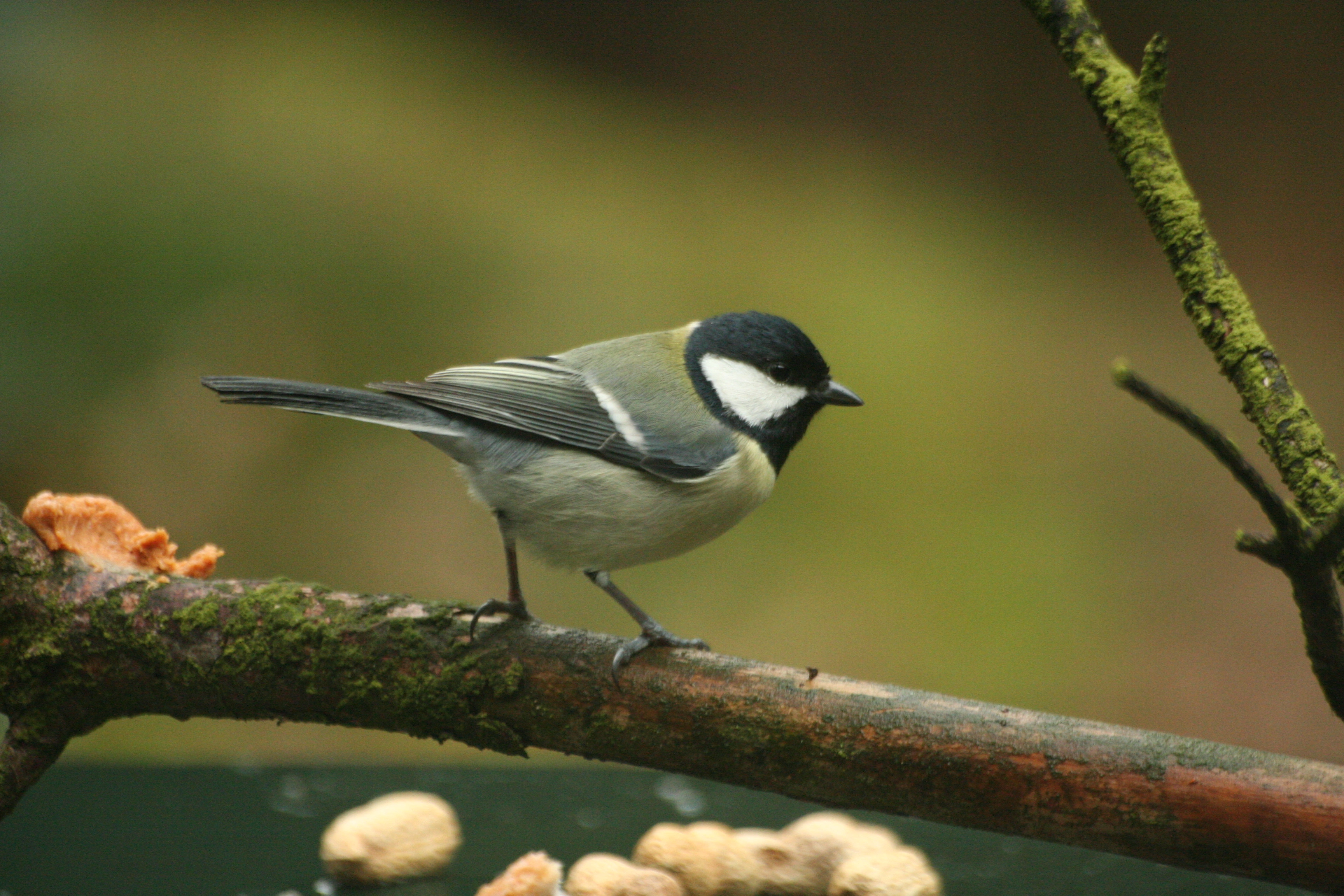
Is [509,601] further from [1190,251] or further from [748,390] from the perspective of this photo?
[1190,251]

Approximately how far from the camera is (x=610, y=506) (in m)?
1.75

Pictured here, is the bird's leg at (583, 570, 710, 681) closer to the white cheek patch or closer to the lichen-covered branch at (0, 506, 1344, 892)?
the lichen-covered branch at (0, 506, 1344, 892)

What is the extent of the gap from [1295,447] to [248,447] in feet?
11.8

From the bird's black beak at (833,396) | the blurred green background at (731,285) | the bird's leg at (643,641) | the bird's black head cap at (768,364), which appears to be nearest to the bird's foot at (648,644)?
the bird's leg at (643,641)

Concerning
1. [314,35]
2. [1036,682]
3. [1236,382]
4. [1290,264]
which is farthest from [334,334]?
[1290,264]

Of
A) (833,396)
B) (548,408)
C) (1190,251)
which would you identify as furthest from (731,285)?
(1190,251)

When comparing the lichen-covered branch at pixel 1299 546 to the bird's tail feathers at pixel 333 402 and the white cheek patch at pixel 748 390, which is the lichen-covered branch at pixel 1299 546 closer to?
the white cheek patch at pixel 748 390

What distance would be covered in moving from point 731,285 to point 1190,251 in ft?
10.8

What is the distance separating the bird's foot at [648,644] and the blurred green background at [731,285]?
2.38 metres

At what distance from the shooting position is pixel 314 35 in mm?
4805

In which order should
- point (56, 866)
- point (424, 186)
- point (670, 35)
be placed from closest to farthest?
1. point (56, 866)
2. point (424, 186)
3. point (670, 35)

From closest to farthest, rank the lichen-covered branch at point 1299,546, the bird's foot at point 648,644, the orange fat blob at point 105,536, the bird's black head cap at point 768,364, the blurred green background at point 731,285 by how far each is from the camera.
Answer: the lichen-covered branch at point 1299,546 → the bird's foot at point 648,644 → the orange fat blob at point 105,536 → the bird's black head cap at point 768,364 → the blurred green background at point 731,285

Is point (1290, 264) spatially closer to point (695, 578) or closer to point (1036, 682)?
point (1036, 682)

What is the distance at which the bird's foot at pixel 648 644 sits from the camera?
1.57 metres
